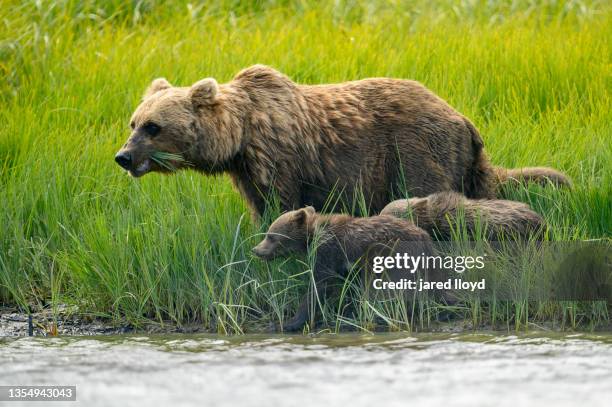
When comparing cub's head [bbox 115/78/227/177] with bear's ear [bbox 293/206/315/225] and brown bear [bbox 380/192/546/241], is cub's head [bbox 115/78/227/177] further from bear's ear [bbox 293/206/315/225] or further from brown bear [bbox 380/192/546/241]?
brown bear [bbox 380/192/546/241]

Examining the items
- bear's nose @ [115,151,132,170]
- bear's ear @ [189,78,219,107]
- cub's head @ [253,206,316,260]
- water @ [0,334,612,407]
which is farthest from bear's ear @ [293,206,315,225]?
bear's nose @ [115,151,132,170]

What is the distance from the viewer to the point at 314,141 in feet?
24.7

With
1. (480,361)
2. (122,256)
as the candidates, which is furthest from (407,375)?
(122,256)

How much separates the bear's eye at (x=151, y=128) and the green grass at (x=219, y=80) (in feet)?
1.80

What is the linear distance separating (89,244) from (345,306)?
5.69 ft

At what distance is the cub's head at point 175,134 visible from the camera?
7.22m

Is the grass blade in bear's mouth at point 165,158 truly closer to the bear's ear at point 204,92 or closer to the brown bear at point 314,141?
the brown bear at point 314,141

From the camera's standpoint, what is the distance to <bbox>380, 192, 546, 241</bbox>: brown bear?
280 inches

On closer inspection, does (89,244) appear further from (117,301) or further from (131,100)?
(131,100)

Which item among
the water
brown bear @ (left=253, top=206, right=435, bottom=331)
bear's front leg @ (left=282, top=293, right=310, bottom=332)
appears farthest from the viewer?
brown bear @ (left=253, top=206, right=435, bottom=331)

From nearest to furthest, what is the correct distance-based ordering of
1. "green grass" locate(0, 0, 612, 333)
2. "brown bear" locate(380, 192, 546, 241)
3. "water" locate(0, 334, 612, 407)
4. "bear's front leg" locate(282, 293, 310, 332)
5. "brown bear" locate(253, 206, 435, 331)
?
"water" locate(0, 334, 612, 407) < "bear's front leg" locate(282, 293, 310, 332) < "brown bear" locate(253, 206, 435, 331) < "brown bear" locate(380, 192, 546, 241) < "green grass" locate(0, 0, 612, 333)

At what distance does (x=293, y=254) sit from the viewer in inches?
284

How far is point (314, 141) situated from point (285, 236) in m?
0.80

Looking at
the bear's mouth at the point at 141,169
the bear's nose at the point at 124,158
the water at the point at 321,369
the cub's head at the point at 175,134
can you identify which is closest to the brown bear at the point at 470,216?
the water at the point at 321,369
